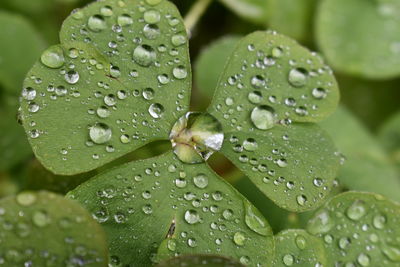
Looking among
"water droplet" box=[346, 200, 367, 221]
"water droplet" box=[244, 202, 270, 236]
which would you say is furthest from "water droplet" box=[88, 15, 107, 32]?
"water droplet" box=[346, 200, 367, 221]

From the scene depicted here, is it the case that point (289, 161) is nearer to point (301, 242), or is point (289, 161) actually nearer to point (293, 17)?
point (301, 242)

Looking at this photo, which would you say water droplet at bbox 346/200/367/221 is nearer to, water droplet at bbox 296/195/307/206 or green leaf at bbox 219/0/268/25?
water droplet at bbox 296/195/307/206

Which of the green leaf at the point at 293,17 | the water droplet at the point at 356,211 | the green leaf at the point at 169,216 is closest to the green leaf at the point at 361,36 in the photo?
the green leaf at the point at 293,17

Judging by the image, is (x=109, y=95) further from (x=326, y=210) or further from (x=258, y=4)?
(x=258, y=4)

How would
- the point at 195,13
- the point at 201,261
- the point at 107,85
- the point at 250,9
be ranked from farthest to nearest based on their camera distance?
1. the point at 250,9
2. the point at 195,13
3. the point at 107,85
4. the point at 201,261

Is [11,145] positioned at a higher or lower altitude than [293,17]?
lower

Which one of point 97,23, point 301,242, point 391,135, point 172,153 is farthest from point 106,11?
point 391,135
